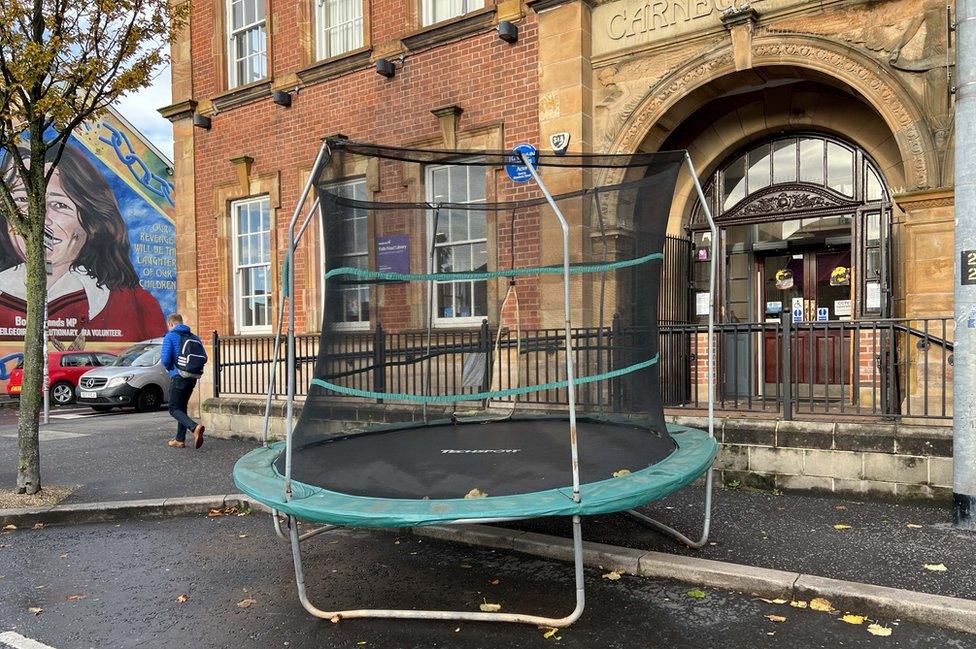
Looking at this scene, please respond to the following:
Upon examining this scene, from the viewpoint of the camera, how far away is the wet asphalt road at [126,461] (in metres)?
7.64

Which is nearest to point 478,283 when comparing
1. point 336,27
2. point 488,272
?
point 488,272

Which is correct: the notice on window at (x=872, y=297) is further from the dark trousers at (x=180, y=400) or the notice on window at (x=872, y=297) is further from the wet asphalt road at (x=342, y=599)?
the dark trousers at (x=180, y=400)

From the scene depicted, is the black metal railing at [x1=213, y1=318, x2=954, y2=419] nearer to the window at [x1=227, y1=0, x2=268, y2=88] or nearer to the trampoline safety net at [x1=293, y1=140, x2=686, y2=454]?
the trampoline safety net at [x1=293, y1=140, x2=686, y2=454]

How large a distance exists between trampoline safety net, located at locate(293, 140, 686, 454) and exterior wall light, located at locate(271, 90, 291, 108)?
7923mm

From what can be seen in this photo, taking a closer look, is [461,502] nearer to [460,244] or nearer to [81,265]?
[460,244]

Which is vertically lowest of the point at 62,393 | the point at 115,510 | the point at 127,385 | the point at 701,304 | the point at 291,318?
the point at 62,393

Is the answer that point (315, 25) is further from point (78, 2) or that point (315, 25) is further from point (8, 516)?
point (8, 516)

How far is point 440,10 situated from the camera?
11227 mm

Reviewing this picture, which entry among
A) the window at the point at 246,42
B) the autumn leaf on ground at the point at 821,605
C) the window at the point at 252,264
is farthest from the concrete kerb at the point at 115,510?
the window at the point at 246,42

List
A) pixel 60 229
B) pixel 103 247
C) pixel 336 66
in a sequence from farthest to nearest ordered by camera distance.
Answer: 1. pixel 103 247
2. pixel 60 229
3. pixel 336 66

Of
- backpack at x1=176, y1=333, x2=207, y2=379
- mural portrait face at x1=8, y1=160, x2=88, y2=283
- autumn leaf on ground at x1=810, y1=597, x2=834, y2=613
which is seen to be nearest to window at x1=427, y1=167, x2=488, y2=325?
autumn leaf on ground at x1=810, y1=597, x2=834, y2=613

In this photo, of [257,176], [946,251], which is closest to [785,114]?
[946,251]

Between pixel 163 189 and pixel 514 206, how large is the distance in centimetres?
2721

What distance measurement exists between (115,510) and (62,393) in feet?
48.8
